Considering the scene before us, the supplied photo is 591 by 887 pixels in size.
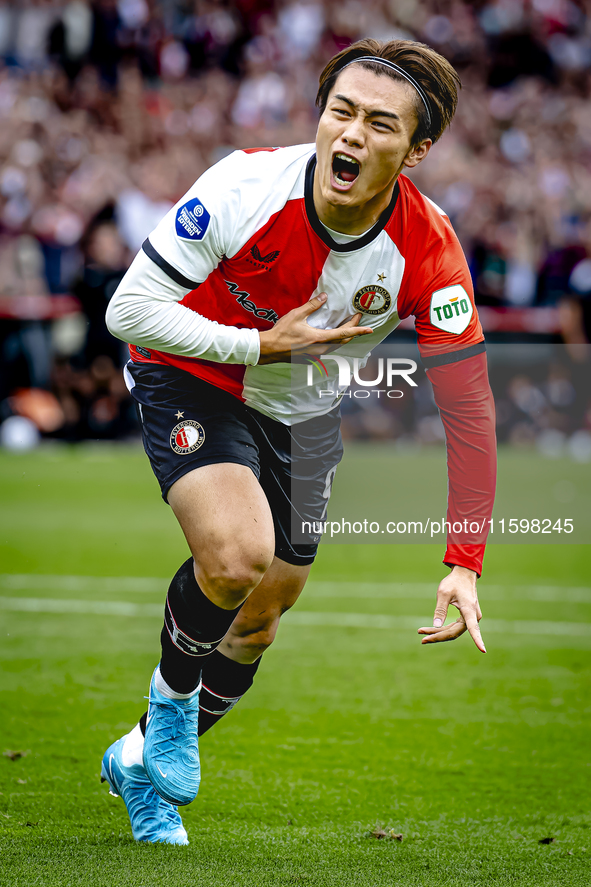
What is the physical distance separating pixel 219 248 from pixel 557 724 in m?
2.81

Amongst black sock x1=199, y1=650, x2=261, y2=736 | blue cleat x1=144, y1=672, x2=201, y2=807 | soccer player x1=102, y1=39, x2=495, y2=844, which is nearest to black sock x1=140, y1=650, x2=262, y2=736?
black sock x1=199, y1=650, x2=261, y2=736

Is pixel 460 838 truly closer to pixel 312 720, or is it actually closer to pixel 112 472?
pixel 312 720

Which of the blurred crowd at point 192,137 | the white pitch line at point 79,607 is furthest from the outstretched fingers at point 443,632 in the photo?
the blurred crowd at point 192,137

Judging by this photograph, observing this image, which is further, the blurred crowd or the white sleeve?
the blurred crowd

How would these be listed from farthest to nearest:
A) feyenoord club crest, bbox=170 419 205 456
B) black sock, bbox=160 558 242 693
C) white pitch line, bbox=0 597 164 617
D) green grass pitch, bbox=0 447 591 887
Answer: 1. white pitch line, bbox=0 597 164 617
2. feyenoord club crest, bbox=170 419 205 456
3. black sock, bbox=160 558 242 693
4. green grass pitch, bbox=0 447 591 887

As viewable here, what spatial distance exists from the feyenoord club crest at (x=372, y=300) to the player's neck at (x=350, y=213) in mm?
207

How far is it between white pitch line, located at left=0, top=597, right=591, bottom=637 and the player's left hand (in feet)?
11.3

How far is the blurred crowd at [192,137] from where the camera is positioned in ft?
43.2

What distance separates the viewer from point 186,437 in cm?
374

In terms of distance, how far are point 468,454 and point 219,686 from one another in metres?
1.29

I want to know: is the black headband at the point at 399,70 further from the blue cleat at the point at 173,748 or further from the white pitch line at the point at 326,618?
the white pitch line at the point at 326,618

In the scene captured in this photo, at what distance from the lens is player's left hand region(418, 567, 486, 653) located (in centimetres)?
335

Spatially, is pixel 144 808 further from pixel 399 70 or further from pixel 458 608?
pixel 399 70

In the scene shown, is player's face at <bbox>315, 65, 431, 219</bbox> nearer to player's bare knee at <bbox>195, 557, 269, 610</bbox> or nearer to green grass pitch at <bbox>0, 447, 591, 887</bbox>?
player's bare knee at <bbox>195, 557, 269, 610</bbox>
